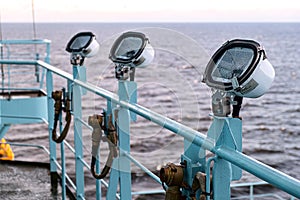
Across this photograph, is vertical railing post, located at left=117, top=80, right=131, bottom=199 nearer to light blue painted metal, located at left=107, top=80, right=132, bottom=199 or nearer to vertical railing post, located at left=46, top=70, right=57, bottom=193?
light blue painted metal, located at left=107, top=80, right=132, bottom=199

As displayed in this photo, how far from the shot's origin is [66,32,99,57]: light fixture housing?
A: 8.05ft

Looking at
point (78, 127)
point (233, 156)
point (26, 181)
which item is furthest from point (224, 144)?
point (26, 181)

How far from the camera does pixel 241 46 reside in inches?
49.8

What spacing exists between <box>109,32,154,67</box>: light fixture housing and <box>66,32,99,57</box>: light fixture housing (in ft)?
1.63

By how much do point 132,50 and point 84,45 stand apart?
2.16 ft

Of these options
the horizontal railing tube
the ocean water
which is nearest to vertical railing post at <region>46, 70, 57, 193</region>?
the ocean water

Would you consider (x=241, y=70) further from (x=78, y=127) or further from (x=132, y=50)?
(x=78, y=127)

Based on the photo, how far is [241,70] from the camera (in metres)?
1.22

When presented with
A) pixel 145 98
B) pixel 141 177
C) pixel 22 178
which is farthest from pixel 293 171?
pixel 22 178

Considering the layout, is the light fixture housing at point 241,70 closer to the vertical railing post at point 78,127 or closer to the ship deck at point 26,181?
the vertical railing post at point 78,127

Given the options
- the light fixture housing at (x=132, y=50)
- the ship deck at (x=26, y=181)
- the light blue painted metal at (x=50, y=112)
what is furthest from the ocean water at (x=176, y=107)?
the ship deck at (x=26, y=181)

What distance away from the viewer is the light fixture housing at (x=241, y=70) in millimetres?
1181

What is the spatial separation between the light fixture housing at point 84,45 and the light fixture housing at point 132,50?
19.5 inches

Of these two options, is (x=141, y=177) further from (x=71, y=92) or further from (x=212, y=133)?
(x=212, y=133)
